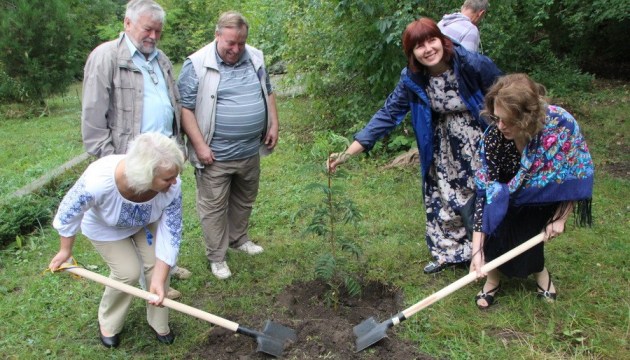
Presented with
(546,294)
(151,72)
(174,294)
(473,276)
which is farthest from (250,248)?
(546,294)

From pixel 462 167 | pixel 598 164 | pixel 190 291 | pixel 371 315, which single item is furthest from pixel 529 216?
pixel 598 164

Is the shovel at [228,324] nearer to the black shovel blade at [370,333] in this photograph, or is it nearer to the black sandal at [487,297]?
the black shovel blade at [370,333]

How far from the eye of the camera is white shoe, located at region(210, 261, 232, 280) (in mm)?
3858

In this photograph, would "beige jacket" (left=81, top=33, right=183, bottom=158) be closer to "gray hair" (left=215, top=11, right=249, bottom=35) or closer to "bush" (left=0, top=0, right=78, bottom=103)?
"gray hair" (left=215, top=11, right=249, bottom=35)

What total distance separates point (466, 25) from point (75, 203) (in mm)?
3594

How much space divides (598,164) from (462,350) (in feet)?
12.7

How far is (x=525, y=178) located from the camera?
9.35 ft

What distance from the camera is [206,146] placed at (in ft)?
11.8

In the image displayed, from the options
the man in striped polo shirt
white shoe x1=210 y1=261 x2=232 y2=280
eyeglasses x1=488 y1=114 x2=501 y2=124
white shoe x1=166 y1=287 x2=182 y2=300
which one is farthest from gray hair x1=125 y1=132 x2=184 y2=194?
eyeglasses x1=488 y1=114 x2=501 y2=124

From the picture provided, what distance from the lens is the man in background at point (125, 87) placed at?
120 inches

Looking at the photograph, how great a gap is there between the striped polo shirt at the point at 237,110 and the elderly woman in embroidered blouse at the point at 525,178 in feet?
5.19

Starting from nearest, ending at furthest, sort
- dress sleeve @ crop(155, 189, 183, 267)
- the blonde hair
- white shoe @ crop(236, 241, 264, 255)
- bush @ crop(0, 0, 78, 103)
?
the blonde hair, dress sleeve @ crop(155, 189, 183, 267), white shoe @ crop(236, 241, 264, 255), bush @ crop(0, 0, 78, 103)

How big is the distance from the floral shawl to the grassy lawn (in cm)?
63

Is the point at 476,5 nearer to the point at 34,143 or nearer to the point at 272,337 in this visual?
the point at 272,337
